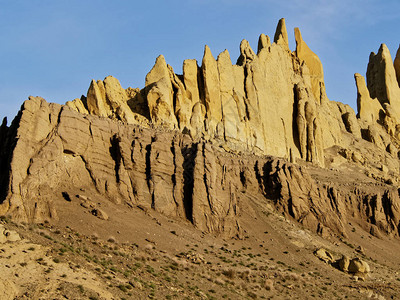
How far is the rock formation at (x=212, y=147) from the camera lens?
152ft

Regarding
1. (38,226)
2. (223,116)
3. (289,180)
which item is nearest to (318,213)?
(289,180)

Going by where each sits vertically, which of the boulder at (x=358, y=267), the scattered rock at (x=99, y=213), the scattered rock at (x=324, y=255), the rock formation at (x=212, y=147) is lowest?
the boulder at (x=358, y=267)

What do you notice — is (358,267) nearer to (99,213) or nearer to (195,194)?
(195,194)

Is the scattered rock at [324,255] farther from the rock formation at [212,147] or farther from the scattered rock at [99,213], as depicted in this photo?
the scattered rock at [99,213]

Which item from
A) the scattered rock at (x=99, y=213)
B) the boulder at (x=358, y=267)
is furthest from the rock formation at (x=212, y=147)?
the boulder at (x=358, y=267)

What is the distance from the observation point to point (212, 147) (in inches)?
2272

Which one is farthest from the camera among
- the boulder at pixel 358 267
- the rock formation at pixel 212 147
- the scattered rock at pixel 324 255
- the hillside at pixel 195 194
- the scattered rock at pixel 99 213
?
the scattered rock at pixel 324 255

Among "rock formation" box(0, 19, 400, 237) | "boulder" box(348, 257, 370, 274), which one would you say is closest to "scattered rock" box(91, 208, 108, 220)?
"rock formation" box(0, 19, 400, 237)

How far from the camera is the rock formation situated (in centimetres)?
4622

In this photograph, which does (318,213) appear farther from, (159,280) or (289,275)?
(159,280)

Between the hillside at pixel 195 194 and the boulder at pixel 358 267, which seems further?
the boulder at pixel 358 267

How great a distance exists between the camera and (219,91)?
70688mm

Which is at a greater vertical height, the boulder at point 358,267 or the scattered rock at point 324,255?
the scattered rock at point 324,255

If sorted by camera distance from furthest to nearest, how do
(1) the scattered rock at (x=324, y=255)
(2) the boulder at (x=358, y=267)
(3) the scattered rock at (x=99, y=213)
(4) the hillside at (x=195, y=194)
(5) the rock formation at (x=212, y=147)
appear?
(1) the scattered rock at (x=324, y=255) → (2) the boulder at (x=358, y=267) → (5) the rock formation at (x=212, y=147) → (3) the scattered rock at (x=99, y=213) → (4) the hillside at (x=195, y=194)
